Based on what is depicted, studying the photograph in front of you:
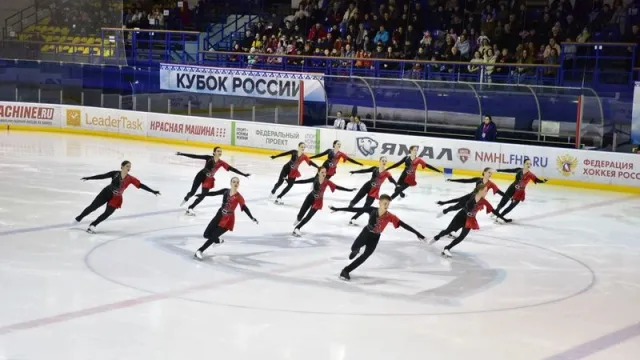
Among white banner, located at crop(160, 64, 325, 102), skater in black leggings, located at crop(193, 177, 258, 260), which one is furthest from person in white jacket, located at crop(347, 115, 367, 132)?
skater in black leggings, located at crop(193, 177, 258, 260)

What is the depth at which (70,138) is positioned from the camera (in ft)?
93.5

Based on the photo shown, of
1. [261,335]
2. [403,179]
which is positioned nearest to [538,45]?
[403,179]

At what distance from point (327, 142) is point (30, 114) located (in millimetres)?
10868

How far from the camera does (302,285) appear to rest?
11961 mm

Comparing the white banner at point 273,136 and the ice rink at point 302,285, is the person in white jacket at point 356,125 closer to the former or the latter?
the white banner at point 273,136

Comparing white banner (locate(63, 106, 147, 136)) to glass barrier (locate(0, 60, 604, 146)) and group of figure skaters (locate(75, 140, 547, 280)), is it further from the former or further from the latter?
group of figure skaters (locate(75, 140, 547, 280))

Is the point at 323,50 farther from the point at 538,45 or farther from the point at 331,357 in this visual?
the point at 331,357

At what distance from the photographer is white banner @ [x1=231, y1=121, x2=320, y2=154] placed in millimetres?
25875

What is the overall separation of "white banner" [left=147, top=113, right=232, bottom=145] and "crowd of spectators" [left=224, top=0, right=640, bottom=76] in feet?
11.0

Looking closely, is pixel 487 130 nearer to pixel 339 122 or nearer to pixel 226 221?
pixel 339 122

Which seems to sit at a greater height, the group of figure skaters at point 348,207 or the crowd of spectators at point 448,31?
the crowd of spectators at point 448,31

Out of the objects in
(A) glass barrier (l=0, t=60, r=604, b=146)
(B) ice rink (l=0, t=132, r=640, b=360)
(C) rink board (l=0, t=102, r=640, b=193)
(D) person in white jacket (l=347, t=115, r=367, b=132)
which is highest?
(A) glass barrier (l=0, t=60, r=604, b=146)

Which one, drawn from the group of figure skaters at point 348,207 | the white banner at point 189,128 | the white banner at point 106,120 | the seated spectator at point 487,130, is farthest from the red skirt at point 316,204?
the white banner at point 106,120

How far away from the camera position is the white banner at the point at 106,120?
94.9 feet
